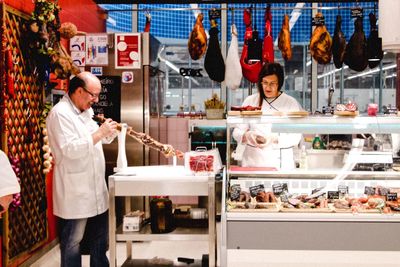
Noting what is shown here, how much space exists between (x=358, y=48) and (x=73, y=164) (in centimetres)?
356

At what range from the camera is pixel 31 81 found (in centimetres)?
504

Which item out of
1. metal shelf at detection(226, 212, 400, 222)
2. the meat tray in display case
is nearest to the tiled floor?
the meat tray in display case

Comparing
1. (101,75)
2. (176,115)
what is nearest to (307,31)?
(176,115)

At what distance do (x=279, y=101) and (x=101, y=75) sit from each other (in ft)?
8.04

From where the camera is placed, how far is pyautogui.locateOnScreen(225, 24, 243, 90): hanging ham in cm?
634

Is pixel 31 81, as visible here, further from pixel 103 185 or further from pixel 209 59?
pixel 209 59

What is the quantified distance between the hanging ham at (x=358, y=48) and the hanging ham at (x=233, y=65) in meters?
1.26

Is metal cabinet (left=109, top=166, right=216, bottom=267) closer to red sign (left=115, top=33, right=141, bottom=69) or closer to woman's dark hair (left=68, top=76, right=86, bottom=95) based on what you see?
woman's dark hair (left=68, top=76, right=86, bottom=95)

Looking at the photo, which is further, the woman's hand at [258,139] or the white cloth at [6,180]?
the woman's hand at [258,139]

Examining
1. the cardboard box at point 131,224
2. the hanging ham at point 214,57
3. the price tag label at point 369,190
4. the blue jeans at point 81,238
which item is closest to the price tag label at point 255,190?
the price tag label at point 369,190

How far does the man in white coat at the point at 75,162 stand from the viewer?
4.16m

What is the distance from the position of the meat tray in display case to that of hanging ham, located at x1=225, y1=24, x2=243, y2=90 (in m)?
2.32

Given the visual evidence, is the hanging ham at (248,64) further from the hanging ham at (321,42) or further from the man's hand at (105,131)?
the man's hand at (105,131)

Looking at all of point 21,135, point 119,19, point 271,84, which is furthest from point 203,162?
point 119,19
